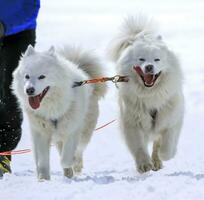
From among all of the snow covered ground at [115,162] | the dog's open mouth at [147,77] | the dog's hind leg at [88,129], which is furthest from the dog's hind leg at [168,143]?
the dog's hind leg at [88,129]

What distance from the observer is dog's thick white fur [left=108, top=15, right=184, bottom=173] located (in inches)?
187

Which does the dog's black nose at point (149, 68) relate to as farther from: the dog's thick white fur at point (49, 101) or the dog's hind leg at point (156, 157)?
the dog's hind leg at point (156, 157)

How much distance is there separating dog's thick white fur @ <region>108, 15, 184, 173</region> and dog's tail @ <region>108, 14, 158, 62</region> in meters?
0.07

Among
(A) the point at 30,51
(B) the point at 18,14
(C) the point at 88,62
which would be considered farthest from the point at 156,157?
(B) the point at 18,14

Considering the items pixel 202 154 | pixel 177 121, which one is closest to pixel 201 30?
pixel 202 154

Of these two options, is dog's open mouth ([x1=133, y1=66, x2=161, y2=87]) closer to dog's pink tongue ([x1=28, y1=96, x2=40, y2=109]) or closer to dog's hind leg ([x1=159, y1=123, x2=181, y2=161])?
dog's hind leg ([x1=159, y1=123, x2=181, y2=161])

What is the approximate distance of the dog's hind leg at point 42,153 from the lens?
455 cm

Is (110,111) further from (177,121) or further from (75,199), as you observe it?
(75,199)

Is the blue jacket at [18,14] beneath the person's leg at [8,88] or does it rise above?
above

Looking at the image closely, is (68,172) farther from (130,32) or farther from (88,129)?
(130,32)

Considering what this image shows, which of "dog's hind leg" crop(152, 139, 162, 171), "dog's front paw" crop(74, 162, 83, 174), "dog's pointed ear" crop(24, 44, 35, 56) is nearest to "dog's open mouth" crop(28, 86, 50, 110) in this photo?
"dog's pointed ear" crop(24, 44, 35, 56)

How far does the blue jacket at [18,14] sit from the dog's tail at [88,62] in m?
0.41

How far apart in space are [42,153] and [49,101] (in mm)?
419

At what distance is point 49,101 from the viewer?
14.7 feet
